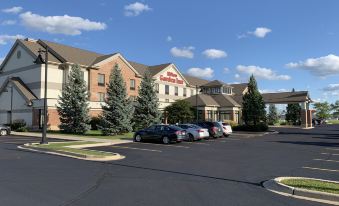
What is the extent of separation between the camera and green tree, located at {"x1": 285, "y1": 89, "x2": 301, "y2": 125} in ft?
242

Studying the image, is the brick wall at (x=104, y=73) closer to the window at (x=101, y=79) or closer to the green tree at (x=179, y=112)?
the window at (x=101, y=79)

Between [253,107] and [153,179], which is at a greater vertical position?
[253,107]

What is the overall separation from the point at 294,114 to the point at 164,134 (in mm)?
57095

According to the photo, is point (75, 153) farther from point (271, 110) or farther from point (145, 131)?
point (271, 110)

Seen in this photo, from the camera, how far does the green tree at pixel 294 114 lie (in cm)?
7388

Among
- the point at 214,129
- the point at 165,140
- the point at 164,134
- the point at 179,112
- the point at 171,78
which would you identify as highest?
the point at 171,78

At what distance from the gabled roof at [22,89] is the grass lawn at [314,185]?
37.8 m

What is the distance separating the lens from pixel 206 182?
10398 mm

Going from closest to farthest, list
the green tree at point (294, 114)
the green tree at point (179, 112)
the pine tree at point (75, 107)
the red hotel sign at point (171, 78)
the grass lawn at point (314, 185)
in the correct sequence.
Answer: the grass lawn at point (314, 185) < the pine tree at point (75, 107) < the green tree at point (179, 112) < the red hotel sign at point (171, 78) < the green tree at point (294, 114)

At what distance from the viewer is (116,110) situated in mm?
33719

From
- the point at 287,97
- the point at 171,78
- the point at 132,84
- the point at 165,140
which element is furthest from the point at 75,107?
the point at 287,97

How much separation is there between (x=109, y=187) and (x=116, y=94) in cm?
2567

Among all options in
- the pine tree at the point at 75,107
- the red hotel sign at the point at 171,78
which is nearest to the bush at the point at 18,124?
the pine tree at the point at 75,107

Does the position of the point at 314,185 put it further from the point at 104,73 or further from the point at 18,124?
the point at 104,73
